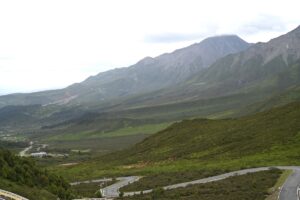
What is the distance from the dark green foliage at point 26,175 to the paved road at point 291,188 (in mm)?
21633

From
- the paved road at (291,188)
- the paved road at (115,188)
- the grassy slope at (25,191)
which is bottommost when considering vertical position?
the paved road at (115,188)

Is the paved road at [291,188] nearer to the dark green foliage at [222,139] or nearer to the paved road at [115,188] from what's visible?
the paved road at [115,188]

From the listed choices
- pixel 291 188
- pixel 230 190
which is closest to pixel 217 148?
pixel 230 190

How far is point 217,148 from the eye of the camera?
111438 mm

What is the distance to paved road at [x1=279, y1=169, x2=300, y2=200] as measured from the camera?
158 ft

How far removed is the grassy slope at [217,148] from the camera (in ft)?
294

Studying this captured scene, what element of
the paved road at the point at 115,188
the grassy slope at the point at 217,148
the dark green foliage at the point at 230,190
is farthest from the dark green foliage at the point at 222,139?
the dark green foliage at the point at 230,190

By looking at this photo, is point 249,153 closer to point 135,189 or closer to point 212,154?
point 212,154

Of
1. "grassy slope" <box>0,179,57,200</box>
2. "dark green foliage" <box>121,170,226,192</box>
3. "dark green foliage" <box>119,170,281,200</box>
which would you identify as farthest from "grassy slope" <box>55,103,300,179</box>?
"grassy slope" <box>0,179,57,200</box>

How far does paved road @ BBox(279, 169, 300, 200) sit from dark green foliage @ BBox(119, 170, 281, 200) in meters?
1.66

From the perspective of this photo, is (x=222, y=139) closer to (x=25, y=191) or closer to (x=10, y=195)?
(x=25, y=191)

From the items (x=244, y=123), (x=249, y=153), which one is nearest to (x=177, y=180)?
(x=249, y=153)

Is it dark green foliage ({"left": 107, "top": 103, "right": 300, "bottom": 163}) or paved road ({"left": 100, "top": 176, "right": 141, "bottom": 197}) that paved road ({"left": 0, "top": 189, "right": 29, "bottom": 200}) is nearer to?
paved road ({"left": 100, "top": 176, "right": 141, "bottom": 197})

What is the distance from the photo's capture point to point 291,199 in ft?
154
